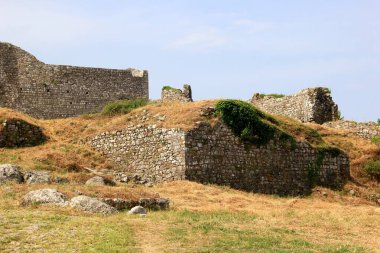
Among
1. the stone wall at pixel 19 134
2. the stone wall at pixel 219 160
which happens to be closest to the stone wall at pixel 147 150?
the stone wall at pixel 219 160

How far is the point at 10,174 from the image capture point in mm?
24344

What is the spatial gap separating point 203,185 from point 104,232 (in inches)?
436

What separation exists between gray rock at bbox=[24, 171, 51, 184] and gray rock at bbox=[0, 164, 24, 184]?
0.80 ft

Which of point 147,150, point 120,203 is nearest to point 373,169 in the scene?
point 147,150

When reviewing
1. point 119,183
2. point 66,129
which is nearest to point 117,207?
point 119,183

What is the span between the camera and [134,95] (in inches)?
1780

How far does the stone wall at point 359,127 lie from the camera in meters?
40.8

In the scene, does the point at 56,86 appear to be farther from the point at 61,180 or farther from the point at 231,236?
the point at 231,236

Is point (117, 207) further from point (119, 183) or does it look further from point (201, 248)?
point (119, 183)

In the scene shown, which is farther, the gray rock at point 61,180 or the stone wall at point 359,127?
the stone wall at point 359,127

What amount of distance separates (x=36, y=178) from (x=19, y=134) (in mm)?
8576

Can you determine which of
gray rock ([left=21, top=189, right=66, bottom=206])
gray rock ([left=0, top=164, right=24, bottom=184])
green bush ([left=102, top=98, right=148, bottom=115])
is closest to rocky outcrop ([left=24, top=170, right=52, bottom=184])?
gray rock ([left=0, top=164, right=24, bottom=184])

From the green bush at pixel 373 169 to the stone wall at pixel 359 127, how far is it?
5.50 metres

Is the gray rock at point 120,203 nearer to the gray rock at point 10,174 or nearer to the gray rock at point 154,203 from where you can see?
the gray rock at point 154,203
